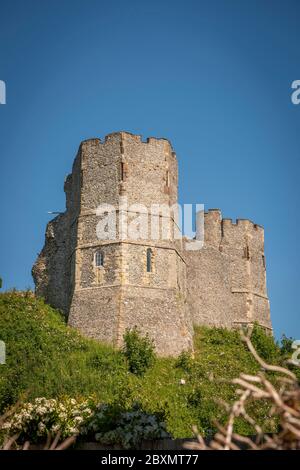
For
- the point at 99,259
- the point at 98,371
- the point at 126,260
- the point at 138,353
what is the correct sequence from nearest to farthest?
the point at 98,371 → the point at 138,353 → the point at 126,260 → the point at 99,259

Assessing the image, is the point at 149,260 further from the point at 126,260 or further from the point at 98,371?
the point at 98,371

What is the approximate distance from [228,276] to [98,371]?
16.6 m

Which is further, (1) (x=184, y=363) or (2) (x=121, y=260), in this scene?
(2) (x=121, y=260)

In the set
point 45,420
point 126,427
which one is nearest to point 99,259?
point 45,420

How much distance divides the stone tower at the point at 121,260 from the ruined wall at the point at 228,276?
12.3 ft

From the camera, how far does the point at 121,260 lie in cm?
3228

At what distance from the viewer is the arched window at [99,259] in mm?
32938

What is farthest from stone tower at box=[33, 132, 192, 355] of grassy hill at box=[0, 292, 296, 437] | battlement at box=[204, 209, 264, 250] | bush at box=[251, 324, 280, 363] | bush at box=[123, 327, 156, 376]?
battlement at box=[204, 209, 264, 250]

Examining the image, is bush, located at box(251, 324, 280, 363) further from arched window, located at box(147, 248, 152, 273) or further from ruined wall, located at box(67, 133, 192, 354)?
arched window, located at box(147, 248, 152, 273)

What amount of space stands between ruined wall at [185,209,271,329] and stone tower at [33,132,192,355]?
3750 mm

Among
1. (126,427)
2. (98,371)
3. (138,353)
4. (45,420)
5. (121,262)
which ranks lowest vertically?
(126,427)

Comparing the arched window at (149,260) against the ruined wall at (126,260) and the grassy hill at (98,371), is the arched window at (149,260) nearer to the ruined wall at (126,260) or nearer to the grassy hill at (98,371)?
the ruined wall at (126,260)

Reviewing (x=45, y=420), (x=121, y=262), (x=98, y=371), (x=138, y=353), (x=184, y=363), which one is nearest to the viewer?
(x=45, y=420)
